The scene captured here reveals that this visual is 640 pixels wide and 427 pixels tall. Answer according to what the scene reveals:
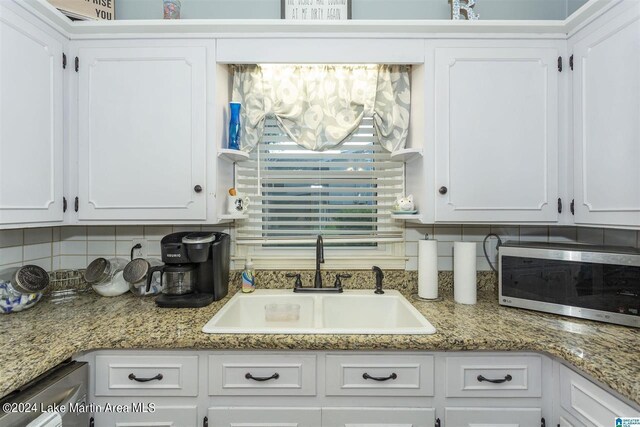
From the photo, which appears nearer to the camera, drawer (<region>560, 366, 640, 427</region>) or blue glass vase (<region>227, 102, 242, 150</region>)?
drawer (<region>560, 366, 640, 427</region>)

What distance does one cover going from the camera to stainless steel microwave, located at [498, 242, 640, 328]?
1297mm

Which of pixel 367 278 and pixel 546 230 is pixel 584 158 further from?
pixel 367 278

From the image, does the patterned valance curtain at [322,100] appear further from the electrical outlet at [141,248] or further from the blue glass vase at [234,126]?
the electrical outlet at [141,248]

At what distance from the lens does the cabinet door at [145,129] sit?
158cm

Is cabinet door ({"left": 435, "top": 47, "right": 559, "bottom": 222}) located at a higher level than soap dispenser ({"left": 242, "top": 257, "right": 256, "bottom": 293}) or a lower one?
higher

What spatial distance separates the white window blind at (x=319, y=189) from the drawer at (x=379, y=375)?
79 cm

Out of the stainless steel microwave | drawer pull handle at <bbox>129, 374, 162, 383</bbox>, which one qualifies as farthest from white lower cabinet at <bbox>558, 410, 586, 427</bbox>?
drawer pull handle at <bbox>129, 374, 162, 383</bbox>

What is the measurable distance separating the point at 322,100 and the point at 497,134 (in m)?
0.91

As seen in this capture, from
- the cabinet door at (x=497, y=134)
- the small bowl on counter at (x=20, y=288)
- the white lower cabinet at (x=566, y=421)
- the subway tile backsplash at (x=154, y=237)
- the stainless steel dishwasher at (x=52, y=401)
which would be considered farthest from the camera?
the subway tile backsplash at (x=154, y=237)

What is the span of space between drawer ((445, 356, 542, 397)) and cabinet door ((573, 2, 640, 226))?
0.68m

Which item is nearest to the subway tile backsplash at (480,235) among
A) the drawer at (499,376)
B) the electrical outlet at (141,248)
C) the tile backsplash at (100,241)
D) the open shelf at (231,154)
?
the drawer at (499,376)

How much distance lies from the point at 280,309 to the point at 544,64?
5.57 ft

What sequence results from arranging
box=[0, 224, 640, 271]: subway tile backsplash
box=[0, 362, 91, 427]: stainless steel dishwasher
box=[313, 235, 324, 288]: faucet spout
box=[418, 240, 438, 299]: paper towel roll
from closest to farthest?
box=[0, 362, 91, 427]: stainless steel dishwasher < box=[418, 240, 438, 299]: paper towel roll < box=[313, 235, 324, 288]: faucet spout < box=[0, 224, 640, 271]: subway tile backsplash

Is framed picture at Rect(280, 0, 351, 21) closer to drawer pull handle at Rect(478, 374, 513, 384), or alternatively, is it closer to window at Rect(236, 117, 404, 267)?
window at Rect(236, 117, 404, 267)
